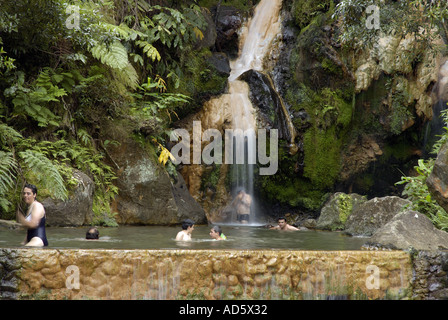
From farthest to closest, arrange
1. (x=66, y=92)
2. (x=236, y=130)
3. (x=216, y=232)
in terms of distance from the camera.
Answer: (x=236, y=130) → (x=66, y=92) → (x=216, y=232)

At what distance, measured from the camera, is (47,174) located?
778 cm

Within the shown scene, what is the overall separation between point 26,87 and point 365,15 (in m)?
7.51

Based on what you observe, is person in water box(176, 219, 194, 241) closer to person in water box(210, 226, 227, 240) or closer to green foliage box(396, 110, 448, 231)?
person in water box(210, 226, 227, 240)

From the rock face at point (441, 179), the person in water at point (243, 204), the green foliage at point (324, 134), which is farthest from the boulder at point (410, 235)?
the green foliage at point (324, 134)

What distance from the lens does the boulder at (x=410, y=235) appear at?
611 cm

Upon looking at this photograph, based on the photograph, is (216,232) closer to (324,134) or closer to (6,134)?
(6,134)

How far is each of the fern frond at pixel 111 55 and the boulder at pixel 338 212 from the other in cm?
624

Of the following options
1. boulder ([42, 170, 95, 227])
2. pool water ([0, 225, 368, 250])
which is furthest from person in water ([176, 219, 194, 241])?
boulder ([42, 170, 95, 227])

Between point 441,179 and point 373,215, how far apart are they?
3.74 metres

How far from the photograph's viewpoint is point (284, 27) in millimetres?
16562
